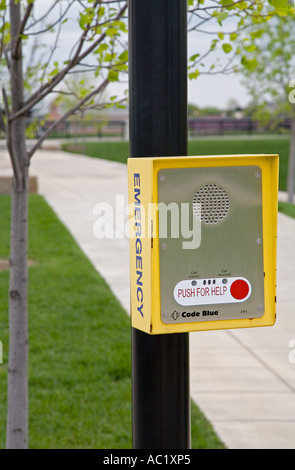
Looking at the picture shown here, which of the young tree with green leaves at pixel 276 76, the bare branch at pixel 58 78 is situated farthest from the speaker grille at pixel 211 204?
the young tree with green leaves at pixel 276 76

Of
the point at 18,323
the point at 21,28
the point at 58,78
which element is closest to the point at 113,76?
the point at 58,78

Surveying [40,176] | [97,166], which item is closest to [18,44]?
[40,176]

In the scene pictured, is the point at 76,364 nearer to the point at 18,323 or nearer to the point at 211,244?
the point at 18,323

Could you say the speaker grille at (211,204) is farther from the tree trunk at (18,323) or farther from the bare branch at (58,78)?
the tree trunk at (18,323)

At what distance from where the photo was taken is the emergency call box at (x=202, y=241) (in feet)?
5.52

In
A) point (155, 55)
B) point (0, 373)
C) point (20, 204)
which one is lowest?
point (0, 373)

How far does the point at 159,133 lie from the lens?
1841 millimetres

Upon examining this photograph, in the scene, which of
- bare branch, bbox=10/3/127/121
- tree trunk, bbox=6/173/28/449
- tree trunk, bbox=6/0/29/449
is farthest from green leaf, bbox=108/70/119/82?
tree trunk, bbox=6/173/28/449

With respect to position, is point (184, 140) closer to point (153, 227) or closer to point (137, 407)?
point (153, 227)

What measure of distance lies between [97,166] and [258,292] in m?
22.8

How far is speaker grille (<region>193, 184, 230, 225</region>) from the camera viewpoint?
1.71 m

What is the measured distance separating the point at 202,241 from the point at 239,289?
0.15 m

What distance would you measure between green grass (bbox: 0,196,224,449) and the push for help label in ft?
8.84

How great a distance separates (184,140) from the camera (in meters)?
1.89
